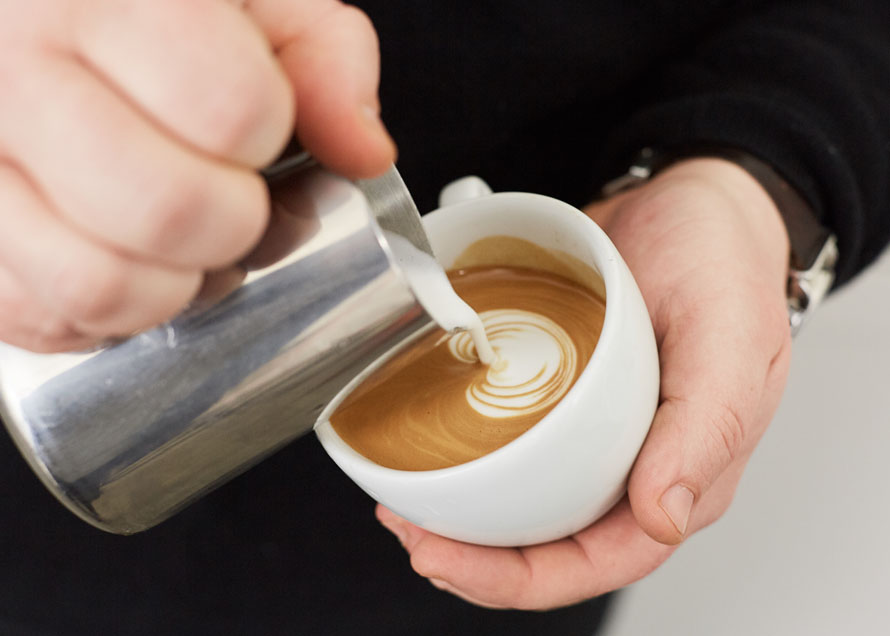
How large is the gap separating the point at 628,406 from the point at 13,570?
59 centimetres

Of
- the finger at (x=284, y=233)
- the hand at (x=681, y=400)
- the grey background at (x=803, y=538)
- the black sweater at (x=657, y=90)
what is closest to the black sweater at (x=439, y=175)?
the black sweater at (x=657, y=90)

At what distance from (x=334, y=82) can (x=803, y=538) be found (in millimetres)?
917

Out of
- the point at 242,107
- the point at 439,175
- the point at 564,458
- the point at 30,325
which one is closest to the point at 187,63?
the point at 242,107

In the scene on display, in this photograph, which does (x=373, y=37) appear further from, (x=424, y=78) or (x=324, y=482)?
(x=324, y=482)

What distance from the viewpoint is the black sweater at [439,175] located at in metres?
0.70

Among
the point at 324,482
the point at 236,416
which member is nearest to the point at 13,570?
the point at 324,482

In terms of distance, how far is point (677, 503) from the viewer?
0.49 meters

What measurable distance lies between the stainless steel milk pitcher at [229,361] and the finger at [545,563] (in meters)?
0.21

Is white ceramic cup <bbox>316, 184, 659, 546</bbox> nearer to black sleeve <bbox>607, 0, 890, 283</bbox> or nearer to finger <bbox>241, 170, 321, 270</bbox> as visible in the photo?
finger <bbox>241, 170, 321, 270</bbox>

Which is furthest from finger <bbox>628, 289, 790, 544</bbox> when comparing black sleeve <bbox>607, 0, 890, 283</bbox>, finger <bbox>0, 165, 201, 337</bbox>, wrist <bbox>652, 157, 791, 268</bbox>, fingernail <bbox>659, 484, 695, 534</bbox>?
finger <bbox>0, 165, 201, 337</bbox>

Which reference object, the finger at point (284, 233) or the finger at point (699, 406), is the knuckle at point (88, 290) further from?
the finger at point (699, 406)

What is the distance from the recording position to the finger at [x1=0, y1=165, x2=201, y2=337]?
0.96 feet

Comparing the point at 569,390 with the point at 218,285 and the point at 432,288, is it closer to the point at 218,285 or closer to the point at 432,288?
the point at 432,288

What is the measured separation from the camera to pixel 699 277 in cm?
58
